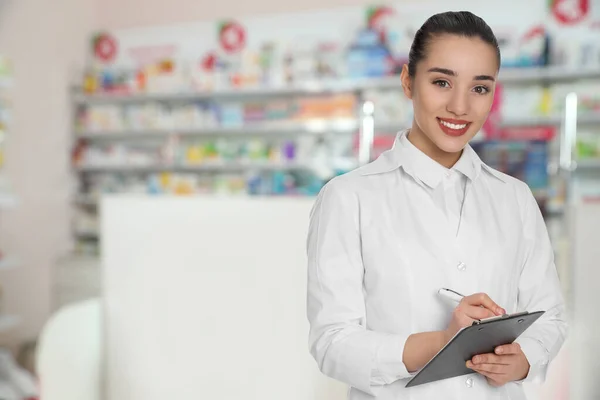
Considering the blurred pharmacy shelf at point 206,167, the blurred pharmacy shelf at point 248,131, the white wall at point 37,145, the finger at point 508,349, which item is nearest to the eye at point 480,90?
the finger at point 508,349

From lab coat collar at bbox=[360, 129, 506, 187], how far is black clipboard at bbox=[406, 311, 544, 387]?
0.73ft

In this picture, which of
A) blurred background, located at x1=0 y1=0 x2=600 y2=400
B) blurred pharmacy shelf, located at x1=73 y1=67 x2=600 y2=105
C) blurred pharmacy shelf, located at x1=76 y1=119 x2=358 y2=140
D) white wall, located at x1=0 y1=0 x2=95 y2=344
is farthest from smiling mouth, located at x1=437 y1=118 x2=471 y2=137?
white wall, located at x1=0 y1=0 x2=95 y2=344

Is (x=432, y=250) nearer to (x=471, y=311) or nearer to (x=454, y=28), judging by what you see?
(x=471, y=311)

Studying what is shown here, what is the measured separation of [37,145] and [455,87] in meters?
5.18

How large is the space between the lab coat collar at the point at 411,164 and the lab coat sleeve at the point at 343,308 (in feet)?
0.21

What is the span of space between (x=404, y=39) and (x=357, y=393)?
446cm

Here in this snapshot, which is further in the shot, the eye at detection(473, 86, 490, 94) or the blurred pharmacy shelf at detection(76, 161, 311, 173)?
the blurred pharmacy shelf at detection(76, 161, 311, 173)

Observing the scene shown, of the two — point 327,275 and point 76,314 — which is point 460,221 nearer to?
point 327,275

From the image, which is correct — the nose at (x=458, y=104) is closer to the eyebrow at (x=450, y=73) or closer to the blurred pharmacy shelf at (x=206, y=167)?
the eyebrow at (x=450, y=73)

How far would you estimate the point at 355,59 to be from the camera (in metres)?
5.12

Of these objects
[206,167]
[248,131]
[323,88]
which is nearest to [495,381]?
[323,88]

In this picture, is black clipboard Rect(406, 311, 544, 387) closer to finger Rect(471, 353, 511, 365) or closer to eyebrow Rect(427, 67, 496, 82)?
finger Rect(471, 353, 511, 365)

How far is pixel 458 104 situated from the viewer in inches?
31.5

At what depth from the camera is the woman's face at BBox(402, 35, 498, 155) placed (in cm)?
81
